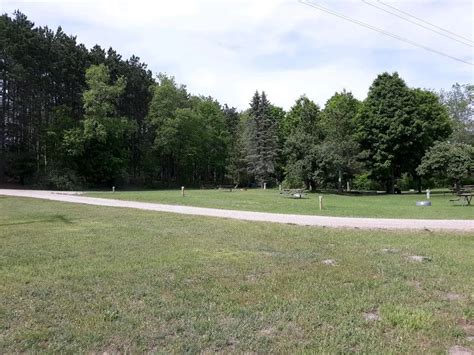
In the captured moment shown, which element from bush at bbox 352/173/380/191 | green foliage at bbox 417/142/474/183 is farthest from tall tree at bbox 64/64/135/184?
green foliage at bbox 417/142/474/183

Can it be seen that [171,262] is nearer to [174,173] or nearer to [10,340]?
[10,340]

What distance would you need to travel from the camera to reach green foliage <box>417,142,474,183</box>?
36531mm

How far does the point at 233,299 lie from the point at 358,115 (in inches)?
1820

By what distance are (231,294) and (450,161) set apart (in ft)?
118

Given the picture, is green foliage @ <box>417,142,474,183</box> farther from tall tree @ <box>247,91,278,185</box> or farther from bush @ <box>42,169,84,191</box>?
bush @ <box>42,169,84,191</box>

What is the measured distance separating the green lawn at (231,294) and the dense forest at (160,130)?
32028 millimetres

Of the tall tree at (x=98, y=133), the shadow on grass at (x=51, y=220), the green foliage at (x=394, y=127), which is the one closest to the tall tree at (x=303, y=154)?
A: the green foliage at (x=394, y=127)

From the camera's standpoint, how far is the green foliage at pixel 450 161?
36531 millimetres

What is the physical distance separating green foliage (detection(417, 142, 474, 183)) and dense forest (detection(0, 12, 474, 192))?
8 cm

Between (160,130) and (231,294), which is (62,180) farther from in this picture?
(231,294)

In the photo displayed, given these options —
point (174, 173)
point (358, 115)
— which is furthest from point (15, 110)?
point (358, 115)

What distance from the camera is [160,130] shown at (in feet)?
196

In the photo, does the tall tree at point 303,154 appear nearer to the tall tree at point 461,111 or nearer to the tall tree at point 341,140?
the tall tree at point 341,140

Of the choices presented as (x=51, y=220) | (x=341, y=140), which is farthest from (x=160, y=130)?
(x=51, y=220)
